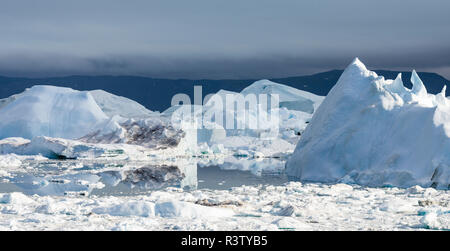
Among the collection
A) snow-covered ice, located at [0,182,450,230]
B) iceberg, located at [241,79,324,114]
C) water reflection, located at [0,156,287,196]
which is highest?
iceberg, located at [241,79,324,114]

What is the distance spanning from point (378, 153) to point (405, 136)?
0.86m

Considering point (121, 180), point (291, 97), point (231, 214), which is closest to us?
point (231, 214)

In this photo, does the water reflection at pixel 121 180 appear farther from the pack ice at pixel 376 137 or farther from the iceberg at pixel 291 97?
the iceberg at pixel 291 97

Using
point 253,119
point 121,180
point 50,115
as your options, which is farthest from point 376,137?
point 253,119

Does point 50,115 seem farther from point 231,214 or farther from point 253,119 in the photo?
point 231,214

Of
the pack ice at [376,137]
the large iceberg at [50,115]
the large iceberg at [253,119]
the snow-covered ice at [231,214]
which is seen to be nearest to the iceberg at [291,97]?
the large iceberg at [253,119]

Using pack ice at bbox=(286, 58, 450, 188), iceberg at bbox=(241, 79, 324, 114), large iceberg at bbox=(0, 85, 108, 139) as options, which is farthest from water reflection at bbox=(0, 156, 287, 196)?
iceberg at bbox=(241, 79, 324, 114)

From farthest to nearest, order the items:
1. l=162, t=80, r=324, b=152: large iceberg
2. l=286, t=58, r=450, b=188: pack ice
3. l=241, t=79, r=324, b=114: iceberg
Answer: l=241, t=79, r=324, b=114: iceberg < l=162, t=80, r=324, b=152: large iceberg < l=286, t=58, r=450, b=188: pack ice

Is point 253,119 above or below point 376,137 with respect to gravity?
below

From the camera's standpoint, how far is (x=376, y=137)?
15641mm

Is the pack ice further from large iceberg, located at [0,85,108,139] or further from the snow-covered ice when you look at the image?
large iceberg, located at [0,85,108,139]

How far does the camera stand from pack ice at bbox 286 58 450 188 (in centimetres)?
1377

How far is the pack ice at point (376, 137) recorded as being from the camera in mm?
13766

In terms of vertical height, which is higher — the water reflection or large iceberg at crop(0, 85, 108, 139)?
large iceberg at crop(0, 85, 108, 139)
